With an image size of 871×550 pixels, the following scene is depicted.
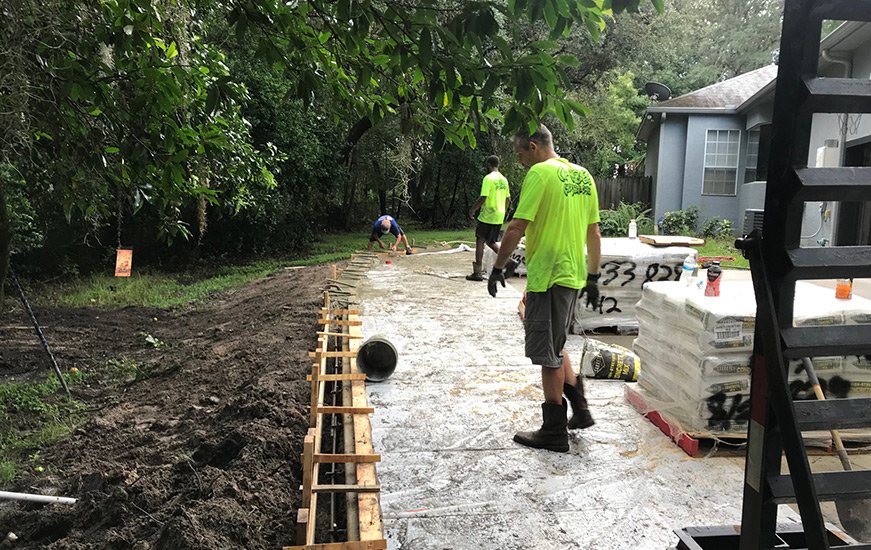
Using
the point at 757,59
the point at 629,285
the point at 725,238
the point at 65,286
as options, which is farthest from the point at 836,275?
the point at 757,59

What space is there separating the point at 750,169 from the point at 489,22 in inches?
629

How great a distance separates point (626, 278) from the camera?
20.8 feet

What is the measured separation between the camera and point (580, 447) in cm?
357

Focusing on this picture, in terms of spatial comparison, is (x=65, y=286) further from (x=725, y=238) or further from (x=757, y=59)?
(x=757, y=59)

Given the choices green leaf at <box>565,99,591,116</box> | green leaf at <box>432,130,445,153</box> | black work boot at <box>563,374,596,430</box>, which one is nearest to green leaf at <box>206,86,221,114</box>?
green leaf at <box>432,130,445,153</box>

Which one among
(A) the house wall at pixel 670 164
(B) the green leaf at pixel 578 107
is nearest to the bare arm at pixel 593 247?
(B) the green leaf at pixel 578 107

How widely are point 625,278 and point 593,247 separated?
8.76ft

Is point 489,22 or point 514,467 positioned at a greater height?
point 489,22

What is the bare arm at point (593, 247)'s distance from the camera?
3.80m

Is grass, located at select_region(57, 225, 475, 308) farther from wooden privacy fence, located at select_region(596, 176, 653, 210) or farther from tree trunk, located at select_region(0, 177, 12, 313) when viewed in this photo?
wooden privacy fence, located at select_region(596, 176, 653, 210)

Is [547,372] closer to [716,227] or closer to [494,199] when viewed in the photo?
[494,199]

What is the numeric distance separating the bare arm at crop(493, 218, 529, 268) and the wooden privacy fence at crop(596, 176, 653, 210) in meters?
16.5

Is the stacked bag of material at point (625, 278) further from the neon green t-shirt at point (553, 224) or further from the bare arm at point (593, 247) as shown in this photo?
the neon green t-shirt at point (553, 224)

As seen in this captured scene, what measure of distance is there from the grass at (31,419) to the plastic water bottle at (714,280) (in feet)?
15.2
